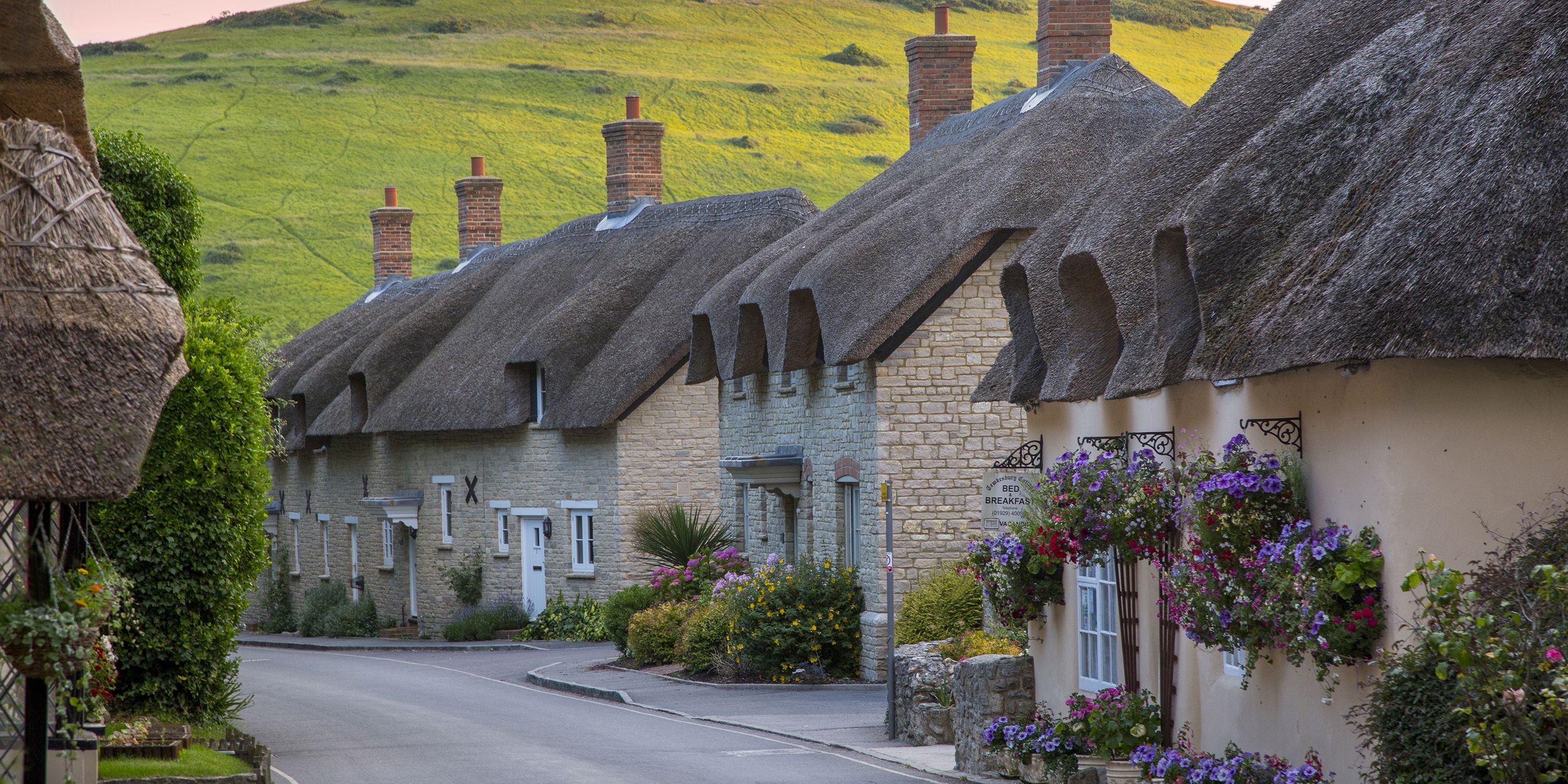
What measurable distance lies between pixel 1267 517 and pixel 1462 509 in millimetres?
1345

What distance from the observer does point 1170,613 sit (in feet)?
34.2

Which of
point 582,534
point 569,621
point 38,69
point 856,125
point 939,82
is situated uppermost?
point 856,125

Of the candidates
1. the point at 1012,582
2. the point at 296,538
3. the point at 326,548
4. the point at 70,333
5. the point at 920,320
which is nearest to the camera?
the point at 70,333

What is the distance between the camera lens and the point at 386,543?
34531mm

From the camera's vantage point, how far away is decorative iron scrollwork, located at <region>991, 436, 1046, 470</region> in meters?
14.7

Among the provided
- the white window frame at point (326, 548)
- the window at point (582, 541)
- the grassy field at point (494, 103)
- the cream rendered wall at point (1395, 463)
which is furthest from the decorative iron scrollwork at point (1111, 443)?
the grassy field at point (494, 103)

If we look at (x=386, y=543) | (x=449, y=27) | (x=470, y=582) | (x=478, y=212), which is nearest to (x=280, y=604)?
(x=386, y=543)

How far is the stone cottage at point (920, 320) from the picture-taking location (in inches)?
760

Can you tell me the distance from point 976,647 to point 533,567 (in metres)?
14.3

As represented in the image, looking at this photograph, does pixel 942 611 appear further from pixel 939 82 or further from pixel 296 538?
pixel 296 538

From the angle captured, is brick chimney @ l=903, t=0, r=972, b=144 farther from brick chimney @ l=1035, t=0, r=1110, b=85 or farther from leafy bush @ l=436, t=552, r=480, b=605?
leafy bush @ l=436, t=552, r=480, b=605

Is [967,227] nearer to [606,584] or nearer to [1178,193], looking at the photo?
[1178,193]

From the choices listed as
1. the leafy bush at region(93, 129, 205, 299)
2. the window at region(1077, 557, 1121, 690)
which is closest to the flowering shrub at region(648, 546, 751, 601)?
the leafy bush at region(93, 129, 205, 299)

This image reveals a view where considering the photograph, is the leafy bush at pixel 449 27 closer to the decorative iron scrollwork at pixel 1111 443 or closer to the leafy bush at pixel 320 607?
the leafy bush at pixel 320 607
